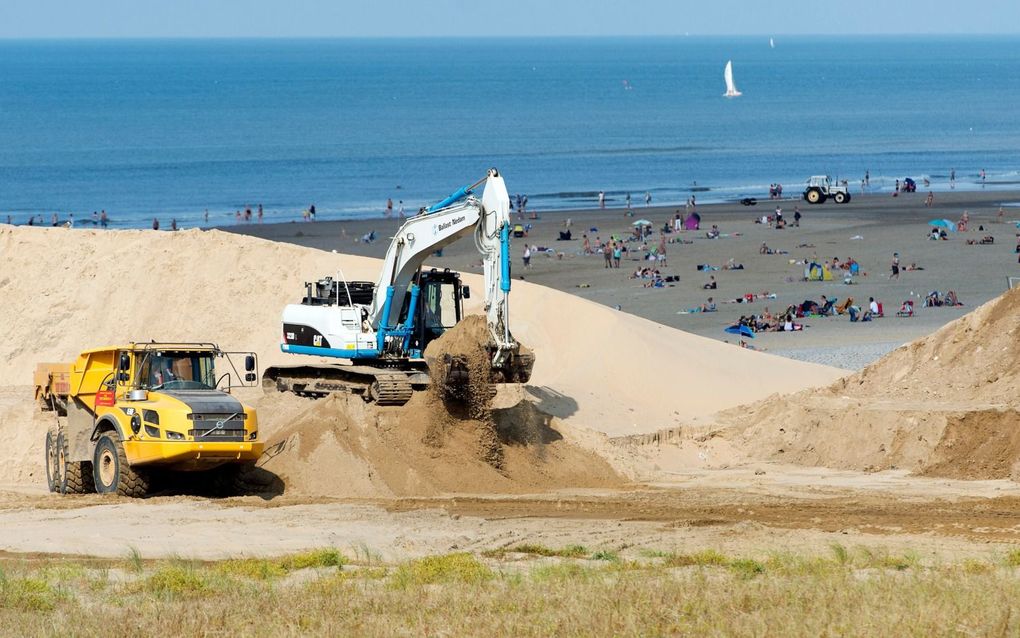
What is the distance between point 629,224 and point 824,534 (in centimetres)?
4619

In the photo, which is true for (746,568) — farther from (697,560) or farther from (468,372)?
(468,372)

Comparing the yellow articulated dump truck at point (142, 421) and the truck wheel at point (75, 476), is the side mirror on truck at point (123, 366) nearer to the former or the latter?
the yellow articulated dump truck at point (142, 421)

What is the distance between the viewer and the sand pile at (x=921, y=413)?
24.3m

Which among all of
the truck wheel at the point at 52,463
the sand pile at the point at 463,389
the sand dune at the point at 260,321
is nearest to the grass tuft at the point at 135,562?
the truck wheel at the point at 52,463

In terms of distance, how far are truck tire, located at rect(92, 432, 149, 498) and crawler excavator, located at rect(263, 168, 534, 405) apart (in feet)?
14.3

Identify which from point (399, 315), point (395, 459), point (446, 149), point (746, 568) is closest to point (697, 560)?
point (746, 568)

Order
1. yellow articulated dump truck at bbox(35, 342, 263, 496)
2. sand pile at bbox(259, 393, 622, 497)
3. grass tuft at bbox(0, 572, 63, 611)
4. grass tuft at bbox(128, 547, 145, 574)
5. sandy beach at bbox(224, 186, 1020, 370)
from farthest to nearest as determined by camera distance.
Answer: sandy beach at bbox(224, 186, 1020, 370), sand pile at bbox(259, 393, 622, 497), yellow articulated dump truck at bbox(35, 342, 263, 496), grass tuft at bbox(128, 547, 145, 574), grass tuft at bbox(0, 572, 63, 611)

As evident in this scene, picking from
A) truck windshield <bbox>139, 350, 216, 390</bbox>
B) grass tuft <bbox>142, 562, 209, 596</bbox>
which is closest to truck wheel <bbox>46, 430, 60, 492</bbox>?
truck windshield <bbox>139, 350, 216, 390</bbox>

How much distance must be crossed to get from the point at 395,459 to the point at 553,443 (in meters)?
3.27

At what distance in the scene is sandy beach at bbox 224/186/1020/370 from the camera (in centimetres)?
4156

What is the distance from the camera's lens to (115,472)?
70.8 ft

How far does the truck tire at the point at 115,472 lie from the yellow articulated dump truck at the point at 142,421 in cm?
1

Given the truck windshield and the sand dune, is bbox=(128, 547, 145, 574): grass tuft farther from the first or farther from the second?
the sand dune

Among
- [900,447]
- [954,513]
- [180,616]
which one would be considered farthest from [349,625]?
[900,447]
